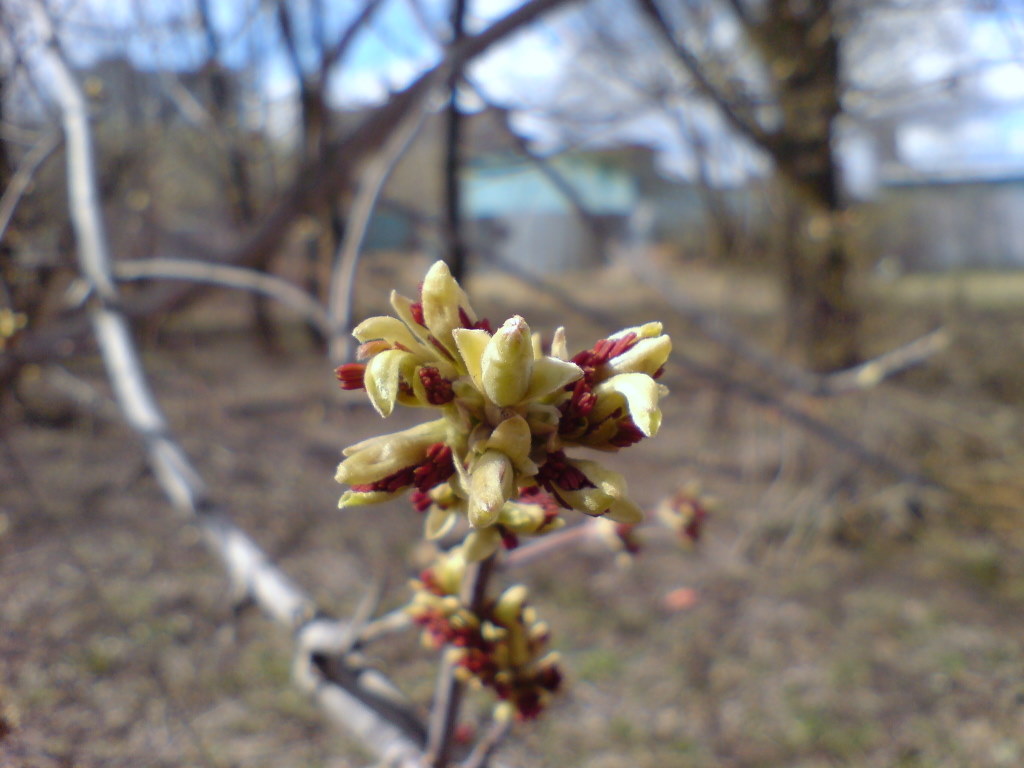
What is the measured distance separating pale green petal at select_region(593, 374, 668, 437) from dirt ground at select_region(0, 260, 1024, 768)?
2.42 ft

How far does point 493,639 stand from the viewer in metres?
0.79

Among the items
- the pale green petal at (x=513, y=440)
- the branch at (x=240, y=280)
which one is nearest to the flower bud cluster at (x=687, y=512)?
the pale green petal at (x=513, y=440)

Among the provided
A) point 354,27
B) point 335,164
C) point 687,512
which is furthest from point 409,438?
point 354,27

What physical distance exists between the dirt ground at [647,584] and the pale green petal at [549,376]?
698mm

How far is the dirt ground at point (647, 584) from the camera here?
8.95ft

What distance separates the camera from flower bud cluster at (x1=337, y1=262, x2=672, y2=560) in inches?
21.9

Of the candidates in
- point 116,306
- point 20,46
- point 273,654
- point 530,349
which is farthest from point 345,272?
point 273,654

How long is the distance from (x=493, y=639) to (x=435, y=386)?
0.35 metres

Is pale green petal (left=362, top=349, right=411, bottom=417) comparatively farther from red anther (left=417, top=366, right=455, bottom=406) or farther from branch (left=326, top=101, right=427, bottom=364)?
branch (left=326, top=101, right=427, bottom=364)

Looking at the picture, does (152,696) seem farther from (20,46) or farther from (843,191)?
(843,191)

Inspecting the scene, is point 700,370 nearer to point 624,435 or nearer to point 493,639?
point 493,639

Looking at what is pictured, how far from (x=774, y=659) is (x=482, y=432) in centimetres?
361

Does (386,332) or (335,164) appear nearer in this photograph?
(386,332)

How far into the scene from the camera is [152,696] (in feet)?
8.75
